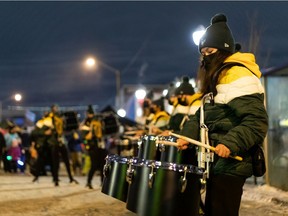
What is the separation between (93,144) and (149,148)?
20.0 ft

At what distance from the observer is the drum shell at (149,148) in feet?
22.5

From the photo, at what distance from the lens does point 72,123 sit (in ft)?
57.2

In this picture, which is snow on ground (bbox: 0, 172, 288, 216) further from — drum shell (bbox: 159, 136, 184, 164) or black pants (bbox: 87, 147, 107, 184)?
drum shell (bbox: 159, 136, 184, 164)

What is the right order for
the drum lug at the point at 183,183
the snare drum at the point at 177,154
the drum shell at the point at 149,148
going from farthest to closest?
the drum shell at the point at 149,148
the snare drum at the point at 177,154
the drum lug at the point at 183,183

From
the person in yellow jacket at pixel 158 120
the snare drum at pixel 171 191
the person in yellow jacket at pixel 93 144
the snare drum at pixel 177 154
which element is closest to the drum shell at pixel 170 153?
the snare drum at pixel 177 154

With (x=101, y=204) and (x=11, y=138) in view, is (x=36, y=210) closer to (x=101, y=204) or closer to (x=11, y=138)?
(x=101, y=204)

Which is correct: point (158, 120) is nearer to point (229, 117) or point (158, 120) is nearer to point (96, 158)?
point (96, 158)

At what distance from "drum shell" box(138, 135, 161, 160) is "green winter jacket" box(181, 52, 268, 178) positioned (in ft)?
8.64

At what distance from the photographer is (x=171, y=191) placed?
398 centimetres

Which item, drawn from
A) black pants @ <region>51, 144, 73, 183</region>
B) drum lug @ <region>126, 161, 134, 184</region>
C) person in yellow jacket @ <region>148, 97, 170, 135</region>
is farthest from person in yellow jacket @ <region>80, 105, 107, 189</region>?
drum lug @ <region>126, 161, 134, 184</region>

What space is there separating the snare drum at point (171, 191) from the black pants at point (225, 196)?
0.12 meters

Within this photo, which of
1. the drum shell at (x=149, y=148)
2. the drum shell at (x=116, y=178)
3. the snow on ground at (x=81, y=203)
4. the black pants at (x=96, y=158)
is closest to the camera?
the drum shell at (x=116, y=178)

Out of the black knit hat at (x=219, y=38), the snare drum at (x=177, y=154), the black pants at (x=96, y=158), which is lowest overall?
the black pants at (x=96, y=158)

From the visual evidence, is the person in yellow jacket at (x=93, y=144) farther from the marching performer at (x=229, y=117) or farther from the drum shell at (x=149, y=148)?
the marching performer at (x=229, y=117)
